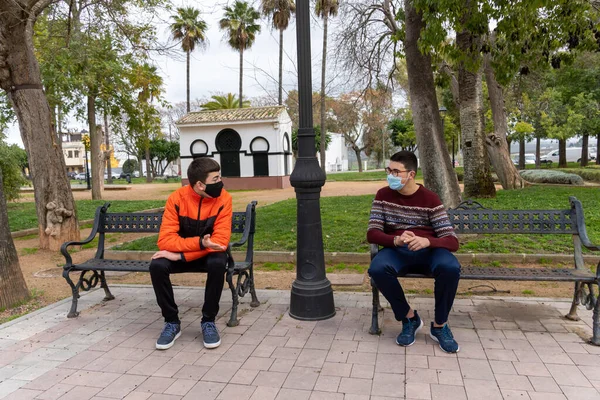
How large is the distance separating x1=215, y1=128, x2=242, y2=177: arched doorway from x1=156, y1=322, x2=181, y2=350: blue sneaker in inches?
846

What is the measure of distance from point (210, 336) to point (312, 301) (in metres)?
1.00

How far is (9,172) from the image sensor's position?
16.5 m

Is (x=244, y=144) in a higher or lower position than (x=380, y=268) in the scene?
higher

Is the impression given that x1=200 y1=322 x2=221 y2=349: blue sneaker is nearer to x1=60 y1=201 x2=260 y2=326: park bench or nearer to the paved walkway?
the paved walkway

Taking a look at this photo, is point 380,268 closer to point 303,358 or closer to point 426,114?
point 303,358

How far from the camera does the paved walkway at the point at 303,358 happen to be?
2.96 m

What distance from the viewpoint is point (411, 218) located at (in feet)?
12.4

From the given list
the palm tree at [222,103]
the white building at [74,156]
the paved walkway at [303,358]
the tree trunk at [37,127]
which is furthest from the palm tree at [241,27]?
the white building at [74,156]

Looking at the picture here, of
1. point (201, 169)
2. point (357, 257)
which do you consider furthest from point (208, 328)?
point (357, 257)

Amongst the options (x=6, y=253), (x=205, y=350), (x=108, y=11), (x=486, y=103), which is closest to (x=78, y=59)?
(x=108, y=11)

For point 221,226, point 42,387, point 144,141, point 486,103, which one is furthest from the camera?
point 486,103

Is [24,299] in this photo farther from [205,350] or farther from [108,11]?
[108,11]

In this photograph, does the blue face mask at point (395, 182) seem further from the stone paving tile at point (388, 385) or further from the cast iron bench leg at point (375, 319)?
the stone paving tile at point (388, 385)

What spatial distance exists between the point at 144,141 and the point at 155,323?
18123 mm
